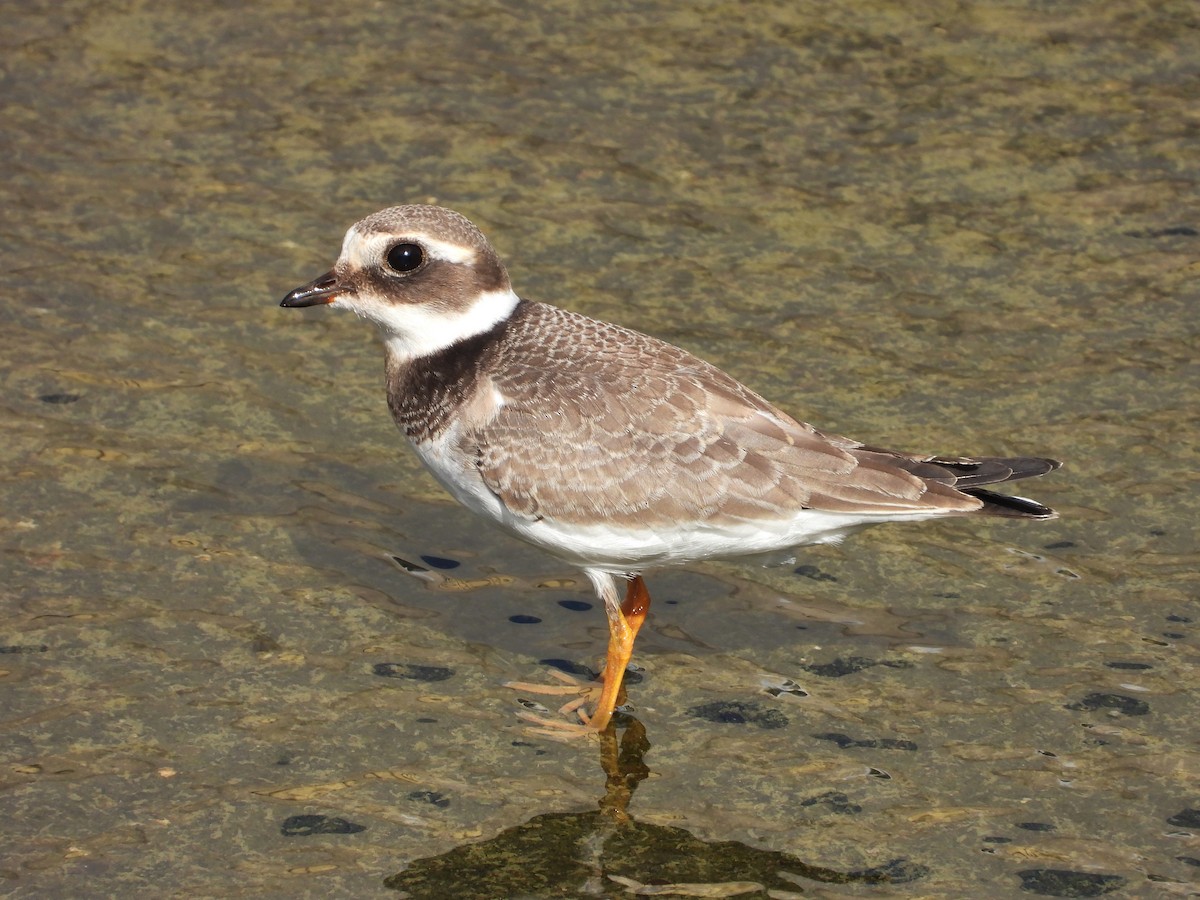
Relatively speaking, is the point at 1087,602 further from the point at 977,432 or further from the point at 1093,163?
the point at 1093,163

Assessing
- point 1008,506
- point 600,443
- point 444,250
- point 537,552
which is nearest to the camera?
point 1008,506

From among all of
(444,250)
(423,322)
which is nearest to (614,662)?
(423,322)

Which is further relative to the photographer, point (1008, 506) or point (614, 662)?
point (614, 662)

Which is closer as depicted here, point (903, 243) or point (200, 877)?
point (200, 877)

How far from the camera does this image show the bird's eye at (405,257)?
9.26 meters

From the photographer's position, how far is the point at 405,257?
9.26m

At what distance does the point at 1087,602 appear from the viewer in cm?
988

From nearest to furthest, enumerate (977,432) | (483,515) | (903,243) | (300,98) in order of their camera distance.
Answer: (483,515), (977,432), (903,243), (300,98)

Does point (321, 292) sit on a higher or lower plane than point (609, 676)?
higher

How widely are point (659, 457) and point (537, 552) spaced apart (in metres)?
2.04

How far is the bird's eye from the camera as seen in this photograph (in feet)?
30.4

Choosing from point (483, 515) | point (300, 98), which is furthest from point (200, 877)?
point (300, 98)

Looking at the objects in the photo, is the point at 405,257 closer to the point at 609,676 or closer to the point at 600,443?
the point at 600,443

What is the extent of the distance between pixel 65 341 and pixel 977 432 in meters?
6.54
